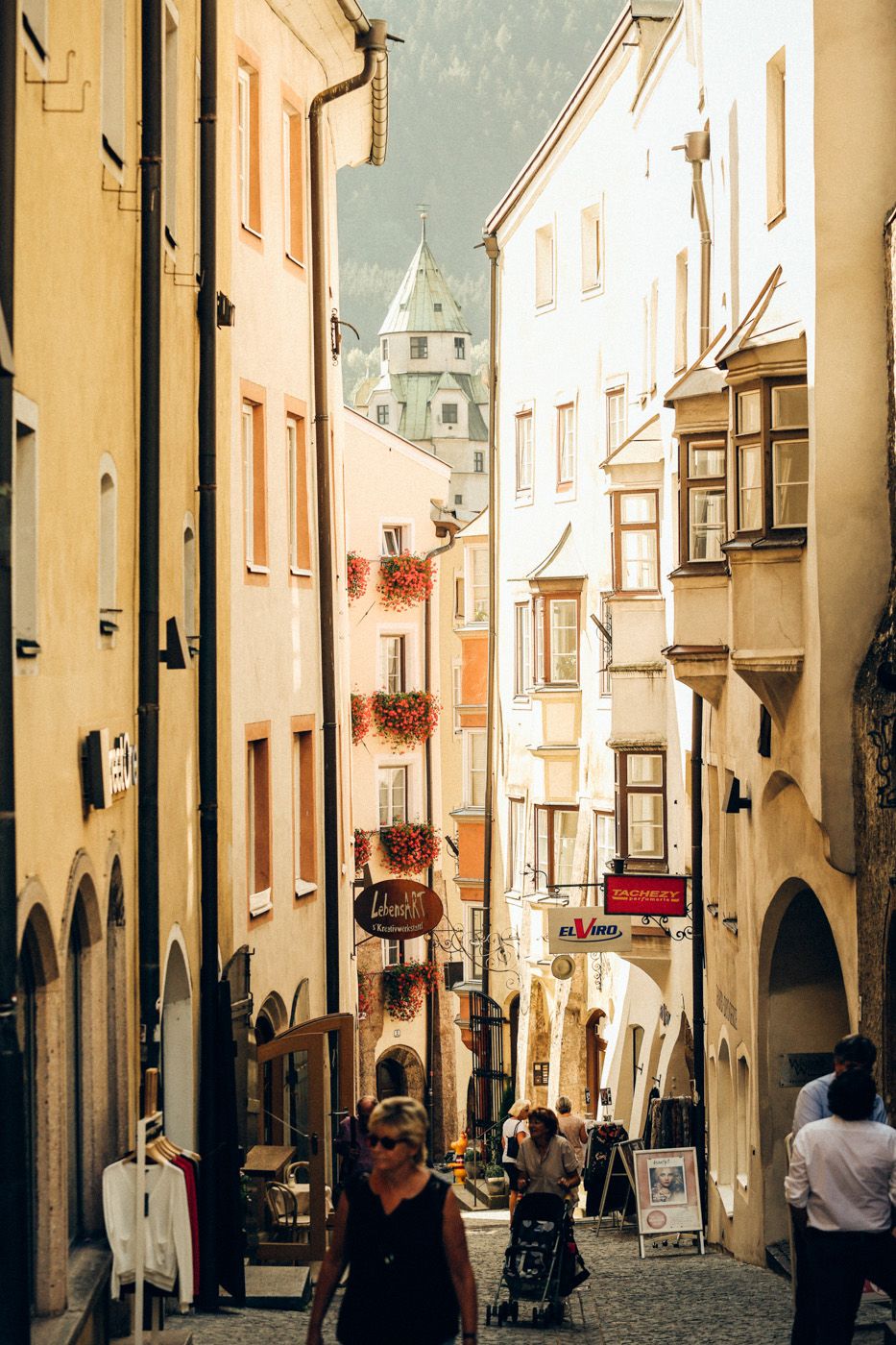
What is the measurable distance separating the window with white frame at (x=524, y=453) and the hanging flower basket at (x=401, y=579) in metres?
→ 8.27

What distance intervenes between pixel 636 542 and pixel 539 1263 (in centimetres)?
1617

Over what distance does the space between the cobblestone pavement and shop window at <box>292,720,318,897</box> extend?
17.5 ft

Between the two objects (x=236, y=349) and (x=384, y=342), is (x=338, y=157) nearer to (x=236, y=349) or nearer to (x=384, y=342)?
(x=236, y=349)

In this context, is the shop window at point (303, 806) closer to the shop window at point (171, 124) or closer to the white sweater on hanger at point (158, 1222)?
the shop window at point (171, 124)

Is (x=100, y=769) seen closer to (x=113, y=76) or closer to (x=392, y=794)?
(x=113, y=76)

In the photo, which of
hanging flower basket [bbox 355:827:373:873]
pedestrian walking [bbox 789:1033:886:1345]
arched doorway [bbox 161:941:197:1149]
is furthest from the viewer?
hanging flower basket [bbox 355:827:373:873]

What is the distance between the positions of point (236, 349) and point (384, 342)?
366 ft

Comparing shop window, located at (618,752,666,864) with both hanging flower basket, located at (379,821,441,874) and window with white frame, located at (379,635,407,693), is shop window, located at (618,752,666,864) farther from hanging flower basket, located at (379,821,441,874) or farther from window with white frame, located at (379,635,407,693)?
window with white frame, located at (379,635,407,693)

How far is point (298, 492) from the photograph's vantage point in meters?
23.0

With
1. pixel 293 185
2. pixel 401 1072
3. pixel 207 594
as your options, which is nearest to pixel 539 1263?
pixel 207 594

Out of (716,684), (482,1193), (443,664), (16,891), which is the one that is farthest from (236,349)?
(443,664)

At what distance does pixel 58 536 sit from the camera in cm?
995

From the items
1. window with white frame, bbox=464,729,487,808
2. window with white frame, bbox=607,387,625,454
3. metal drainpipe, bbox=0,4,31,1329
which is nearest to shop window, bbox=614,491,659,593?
window with white frame, bbox=607,387,625,454

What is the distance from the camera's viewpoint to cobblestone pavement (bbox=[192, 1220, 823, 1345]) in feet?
41.8
